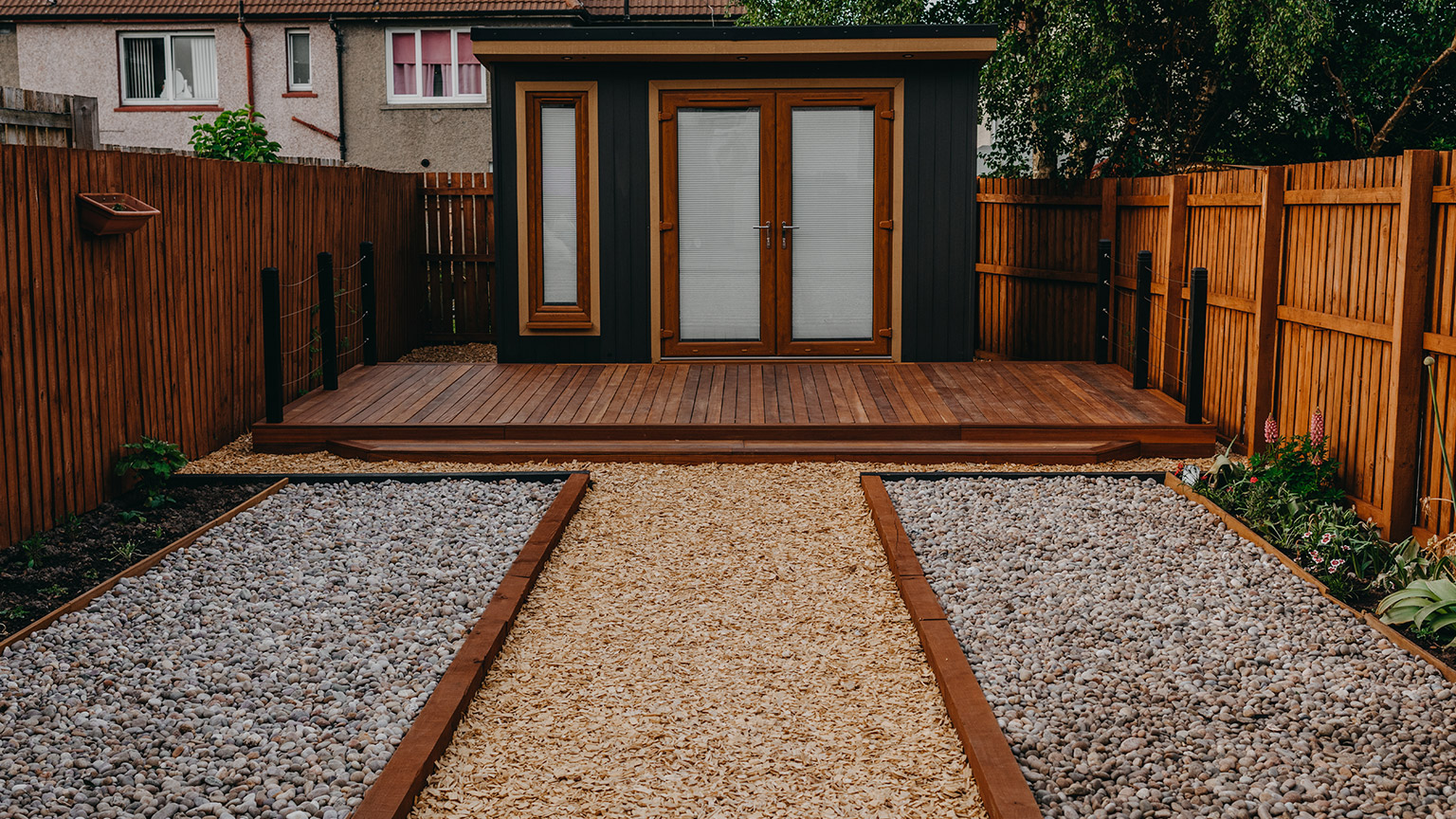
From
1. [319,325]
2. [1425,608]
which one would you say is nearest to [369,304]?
[319,325]

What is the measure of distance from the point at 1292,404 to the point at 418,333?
30.1ft

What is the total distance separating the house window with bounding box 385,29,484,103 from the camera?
810 inches

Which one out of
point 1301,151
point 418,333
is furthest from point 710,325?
point 1301,151

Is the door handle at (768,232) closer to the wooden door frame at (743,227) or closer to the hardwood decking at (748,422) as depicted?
the wooden door frame at (743,227)

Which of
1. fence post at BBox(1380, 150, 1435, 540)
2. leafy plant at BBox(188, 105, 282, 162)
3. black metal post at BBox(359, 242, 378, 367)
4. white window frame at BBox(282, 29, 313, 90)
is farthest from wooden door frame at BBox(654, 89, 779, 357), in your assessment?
white window frame at BBox(282, 29, 313, 90)

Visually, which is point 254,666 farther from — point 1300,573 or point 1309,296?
point 1309,296

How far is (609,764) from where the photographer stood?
3543 millimetres

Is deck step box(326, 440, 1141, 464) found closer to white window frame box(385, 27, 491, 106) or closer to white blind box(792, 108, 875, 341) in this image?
white blind box(792, 108, 875, 341)

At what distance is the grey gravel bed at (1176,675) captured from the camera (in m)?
3.30

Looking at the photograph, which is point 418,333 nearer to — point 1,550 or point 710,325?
point 710,325

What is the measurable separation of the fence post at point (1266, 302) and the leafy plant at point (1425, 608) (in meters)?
2.63

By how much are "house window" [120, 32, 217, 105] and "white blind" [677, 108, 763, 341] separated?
45.5 feet

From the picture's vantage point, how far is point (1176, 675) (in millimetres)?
4105

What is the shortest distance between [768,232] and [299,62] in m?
13.7
